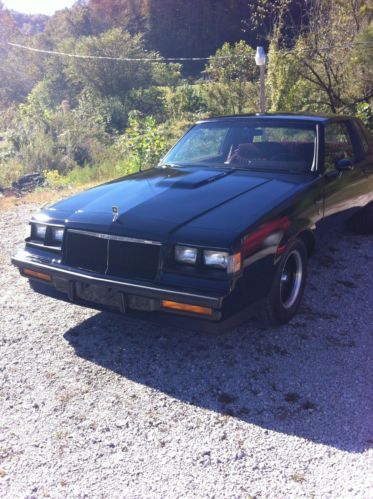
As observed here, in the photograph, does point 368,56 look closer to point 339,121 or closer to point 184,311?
point 339,121

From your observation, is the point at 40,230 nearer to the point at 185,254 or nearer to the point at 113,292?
the point at 113,292

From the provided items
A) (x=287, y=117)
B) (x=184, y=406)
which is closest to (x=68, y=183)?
(x=287, y=117)

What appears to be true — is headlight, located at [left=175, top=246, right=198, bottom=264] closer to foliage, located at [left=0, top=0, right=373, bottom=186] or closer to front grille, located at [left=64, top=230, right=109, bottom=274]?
front grille, located at [left=64, top=230, right=109, bottom=274]

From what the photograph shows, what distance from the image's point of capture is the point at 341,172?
174 inches

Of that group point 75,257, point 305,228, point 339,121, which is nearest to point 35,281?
point 75,257

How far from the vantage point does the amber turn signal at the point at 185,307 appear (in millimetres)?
2844

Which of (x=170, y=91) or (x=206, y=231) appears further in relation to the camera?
(x=170, y=91)

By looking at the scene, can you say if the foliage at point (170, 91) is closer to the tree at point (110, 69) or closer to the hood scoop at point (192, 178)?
the tree at point (110, 69)

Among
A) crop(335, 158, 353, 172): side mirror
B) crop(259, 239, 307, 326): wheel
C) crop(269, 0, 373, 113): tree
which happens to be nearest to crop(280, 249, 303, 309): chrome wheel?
crop(259, 239, 307, 326): wheel

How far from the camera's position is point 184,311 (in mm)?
2918

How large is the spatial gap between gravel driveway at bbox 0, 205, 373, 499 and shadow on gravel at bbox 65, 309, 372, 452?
1 centimetres

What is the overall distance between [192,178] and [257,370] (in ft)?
5.37

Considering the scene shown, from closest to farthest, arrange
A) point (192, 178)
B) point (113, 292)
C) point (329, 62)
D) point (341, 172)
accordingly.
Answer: point (113, 292)
point (192, 178)
point (341, 172)
point (329, 62)

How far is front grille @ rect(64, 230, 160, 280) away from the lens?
3051mm
